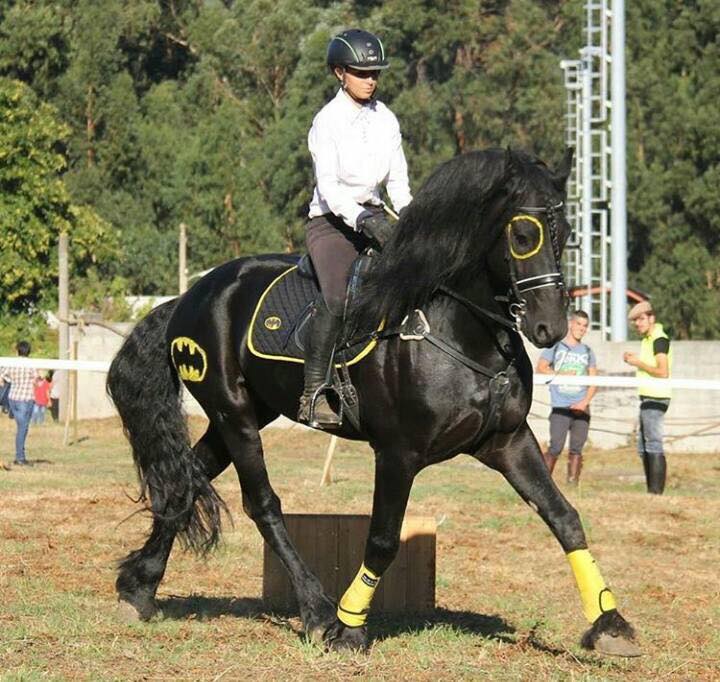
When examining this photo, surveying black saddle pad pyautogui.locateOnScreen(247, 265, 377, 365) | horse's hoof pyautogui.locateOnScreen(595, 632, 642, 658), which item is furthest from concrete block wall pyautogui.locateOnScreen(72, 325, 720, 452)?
horse's hoof pyautogui.locateOnScreen(595, 632, 642, 658)

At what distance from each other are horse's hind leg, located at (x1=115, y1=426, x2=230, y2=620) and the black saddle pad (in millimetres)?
1073

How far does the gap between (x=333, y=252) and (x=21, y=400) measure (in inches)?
535

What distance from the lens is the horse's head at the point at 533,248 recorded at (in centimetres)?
689

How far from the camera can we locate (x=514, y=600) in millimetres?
9859

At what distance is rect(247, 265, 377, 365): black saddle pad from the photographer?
26.5ft

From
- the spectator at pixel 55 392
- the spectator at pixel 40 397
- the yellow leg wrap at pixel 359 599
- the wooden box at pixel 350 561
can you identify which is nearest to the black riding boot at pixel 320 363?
the yellow leg wrap at pixel 359 599

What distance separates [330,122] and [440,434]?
67.7 inches

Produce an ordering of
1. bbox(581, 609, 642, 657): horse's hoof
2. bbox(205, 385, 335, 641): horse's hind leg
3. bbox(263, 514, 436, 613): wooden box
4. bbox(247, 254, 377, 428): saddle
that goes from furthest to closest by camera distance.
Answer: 1. bbox(263, 514, 436, 613): wooden box
2. bbox(205, 385, 335, 641): horse's hind leg
3. bbox(247, 254, 377, 428): saddle
4. bbox(581, 609, 642, 657): horse's hoof

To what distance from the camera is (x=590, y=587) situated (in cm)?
732

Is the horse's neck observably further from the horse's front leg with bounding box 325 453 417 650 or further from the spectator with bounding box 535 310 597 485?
the spectator with bounding box 535 310 597 485

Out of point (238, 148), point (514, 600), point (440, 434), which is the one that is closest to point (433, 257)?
point (440, 434)

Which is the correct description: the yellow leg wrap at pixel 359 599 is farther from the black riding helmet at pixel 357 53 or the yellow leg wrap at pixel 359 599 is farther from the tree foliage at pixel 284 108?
the tree foliage at pixel 284 108

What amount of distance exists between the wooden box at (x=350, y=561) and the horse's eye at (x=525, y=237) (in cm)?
252

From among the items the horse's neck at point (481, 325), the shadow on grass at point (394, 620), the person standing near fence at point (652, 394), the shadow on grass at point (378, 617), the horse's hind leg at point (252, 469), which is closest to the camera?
the horse's neck at point (481, 325)
